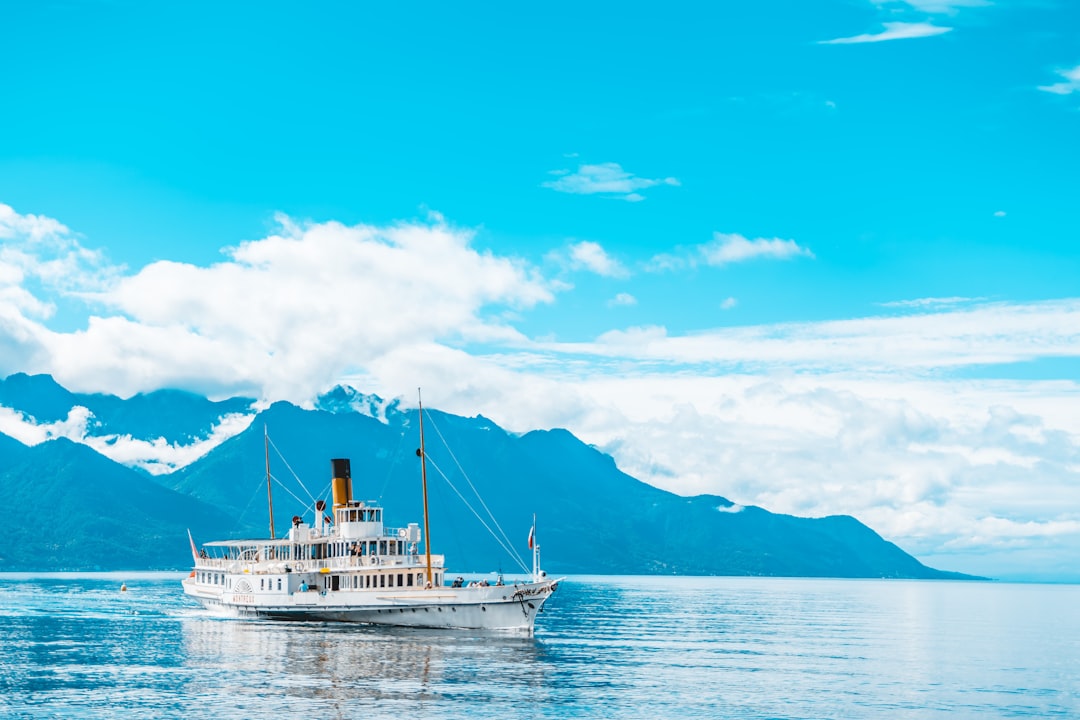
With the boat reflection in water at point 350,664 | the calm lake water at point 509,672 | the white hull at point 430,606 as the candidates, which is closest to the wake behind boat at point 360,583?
the white hull at point 430,606

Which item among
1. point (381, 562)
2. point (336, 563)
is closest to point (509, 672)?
point (381, 562)

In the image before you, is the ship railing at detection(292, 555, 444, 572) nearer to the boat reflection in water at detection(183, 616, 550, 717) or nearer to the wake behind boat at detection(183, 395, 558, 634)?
the wake behind boat at detection(183, 395, 558, 634)

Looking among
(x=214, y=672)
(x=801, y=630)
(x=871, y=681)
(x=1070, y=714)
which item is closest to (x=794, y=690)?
(x=871, y=681)

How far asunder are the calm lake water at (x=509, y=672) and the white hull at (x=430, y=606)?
1.84 metres

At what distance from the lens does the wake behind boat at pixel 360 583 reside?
10631cm

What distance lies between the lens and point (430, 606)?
4272 inches

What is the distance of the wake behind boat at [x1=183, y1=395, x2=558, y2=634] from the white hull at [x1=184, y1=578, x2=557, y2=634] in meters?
0.09

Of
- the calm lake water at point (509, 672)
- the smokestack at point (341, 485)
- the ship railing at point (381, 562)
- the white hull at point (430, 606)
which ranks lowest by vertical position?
the calm lake water at point (509, 672)

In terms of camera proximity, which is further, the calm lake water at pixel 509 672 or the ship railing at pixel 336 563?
the ship railing at pixel 336 563

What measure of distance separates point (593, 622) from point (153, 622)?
51254mm

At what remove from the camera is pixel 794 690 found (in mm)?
79375

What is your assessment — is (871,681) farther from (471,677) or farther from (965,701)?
(471,677)

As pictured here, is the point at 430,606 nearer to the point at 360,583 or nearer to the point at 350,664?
the point at 360,583

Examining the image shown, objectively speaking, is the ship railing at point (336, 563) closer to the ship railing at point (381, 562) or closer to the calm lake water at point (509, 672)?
the ship railing at point (381, 562)
